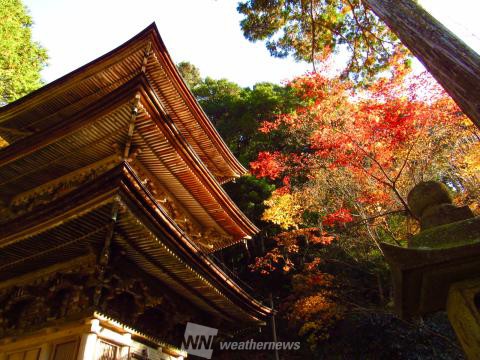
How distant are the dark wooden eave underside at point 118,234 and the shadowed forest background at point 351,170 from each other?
2.57 m

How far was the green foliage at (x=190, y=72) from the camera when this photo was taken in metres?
33.6

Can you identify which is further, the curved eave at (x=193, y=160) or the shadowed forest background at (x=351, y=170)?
the shadowed forest background at (x=351, y=170)

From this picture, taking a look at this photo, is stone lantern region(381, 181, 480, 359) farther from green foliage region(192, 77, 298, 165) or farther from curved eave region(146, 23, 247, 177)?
green foliage region(192, 77, 298, 165)

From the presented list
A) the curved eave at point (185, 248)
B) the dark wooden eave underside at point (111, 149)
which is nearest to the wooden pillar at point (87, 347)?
the curved eave at point (185, 248)

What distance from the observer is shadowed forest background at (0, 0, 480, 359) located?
32.6ft

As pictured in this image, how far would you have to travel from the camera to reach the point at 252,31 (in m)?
9.88

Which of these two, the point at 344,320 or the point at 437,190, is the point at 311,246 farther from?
the point at 437,190

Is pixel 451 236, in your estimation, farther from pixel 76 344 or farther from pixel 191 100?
pixel 191 100

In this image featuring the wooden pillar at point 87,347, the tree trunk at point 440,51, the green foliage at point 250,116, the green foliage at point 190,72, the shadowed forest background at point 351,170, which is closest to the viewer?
the tree trunk at point 440,51

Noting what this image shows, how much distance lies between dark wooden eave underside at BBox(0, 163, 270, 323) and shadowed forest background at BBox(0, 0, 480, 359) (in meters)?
2.57

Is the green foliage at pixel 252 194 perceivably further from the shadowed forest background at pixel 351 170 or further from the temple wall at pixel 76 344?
the temple wall at pixel 76 344

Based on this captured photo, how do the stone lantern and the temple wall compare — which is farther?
the temple wall

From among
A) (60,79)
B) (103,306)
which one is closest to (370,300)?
(103,306)

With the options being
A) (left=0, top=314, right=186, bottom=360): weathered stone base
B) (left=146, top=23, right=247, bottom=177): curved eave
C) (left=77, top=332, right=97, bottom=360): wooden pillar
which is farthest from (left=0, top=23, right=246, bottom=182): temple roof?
(left=77, top=332, right=97, bottom=360): wooden pillar
